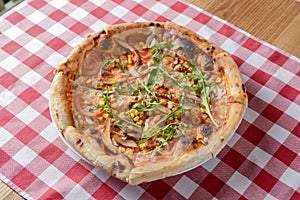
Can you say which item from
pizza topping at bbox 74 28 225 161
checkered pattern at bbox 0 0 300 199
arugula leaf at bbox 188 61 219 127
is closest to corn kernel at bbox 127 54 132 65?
pizza topping at bbox 74 28 225 161

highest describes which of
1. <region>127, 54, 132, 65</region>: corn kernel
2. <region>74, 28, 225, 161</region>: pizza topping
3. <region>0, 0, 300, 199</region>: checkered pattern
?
<region>127, 54, 132, 65</region>: corn kernel

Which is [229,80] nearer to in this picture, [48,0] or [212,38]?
[212,38]

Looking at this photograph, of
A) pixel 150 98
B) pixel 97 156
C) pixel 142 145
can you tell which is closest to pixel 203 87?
pixel 150 98

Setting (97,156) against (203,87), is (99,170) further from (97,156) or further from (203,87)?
(203,87)

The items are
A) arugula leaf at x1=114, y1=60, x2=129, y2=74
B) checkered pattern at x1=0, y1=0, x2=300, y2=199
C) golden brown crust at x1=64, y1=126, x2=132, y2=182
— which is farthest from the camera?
arugula leaf at x1=114, y1=60, x2=129, y2=74

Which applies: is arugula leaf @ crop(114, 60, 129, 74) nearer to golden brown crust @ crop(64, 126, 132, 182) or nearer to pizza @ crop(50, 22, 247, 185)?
pizza @ crop(50, 22, 247, 185)

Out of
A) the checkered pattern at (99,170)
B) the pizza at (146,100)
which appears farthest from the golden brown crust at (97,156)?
the checkered pattern at (99,170)

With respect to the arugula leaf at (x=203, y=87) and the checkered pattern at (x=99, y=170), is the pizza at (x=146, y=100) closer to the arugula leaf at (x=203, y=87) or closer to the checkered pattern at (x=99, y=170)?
the arugula leaf at (x=203, y=87)

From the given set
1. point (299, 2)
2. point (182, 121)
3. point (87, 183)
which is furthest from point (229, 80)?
point (299, 2)
